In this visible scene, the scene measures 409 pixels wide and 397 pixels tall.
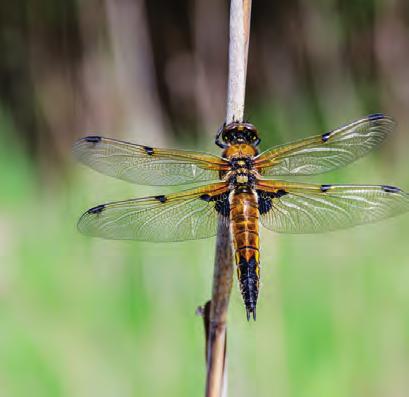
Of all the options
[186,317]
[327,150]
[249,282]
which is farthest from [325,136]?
[186,317]

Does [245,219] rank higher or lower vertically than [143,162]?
lower

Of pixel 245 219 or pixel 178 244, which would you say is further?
pixel 178 244

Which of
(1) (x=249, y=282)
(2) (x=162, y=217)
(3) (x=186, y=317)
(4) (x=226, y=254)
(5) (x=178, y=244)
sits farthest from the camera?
(5) (x=178, y=244)

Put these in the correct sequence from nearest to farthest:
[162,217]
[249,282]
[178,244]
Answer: [249,282] → [162,217] → [178,244]

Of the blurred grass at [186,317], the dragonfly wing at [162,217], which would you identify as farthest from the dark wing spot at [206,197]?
the blurred grass at [186,317]

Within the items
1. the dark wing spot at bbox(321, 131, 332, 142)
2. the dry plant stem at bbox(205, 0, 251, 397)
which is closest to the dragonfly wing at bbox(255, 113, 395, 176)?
the dark wing spot at bbox(321, 131, 332, 142)

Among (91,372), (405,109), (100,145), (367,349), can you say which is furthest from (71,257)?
(405,109)

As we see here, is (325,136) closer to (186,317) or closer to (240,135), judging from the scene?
(240,135)

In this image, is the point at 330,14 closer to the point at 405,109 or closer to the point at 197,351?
the point at 405,109
